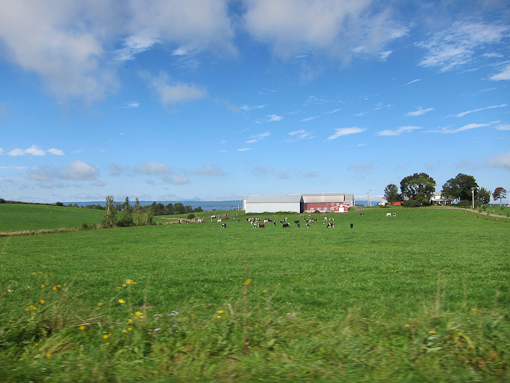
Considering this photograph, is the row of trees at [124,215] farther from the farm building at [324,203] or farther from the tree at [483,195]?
the tree at [483,195]

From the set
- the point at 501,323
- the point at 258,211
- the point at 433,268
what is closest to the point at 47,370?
the point at 501,323

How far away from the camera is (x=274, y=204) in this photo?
100m

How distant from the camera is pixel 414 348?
4.63m

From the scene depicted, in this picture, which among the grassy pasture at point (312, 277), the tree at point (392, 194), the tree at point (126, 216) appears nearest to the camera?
the grassy pasture at point (312, 277)

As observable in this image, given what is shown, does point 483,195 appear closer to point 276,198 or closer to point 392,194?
point 392,194

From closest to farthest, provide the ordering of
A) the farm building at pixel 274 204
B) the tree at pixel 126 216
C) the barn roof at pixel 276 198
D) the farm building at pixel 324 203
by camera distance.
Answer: the tree at pixel 126 216, the farm building at pixel 274 204, the barn roof at pixel 276 198, the farm building at pixel 324 203

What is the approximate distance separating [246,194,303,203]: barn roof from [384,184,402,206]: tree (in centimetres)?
5088

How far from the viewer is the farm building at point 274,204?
98.9 metres

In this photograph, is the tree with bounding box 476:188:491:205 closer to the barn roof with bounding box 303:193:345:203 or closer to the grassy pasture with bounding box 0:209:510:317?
the barn roof with bounding box 303:193:345:203

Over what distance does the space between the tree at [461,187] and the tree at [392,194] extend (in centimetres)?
1707

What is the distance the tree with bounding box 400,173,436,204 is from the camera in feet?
371

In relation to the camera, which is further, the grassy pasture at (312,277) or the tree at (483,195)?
the tree at (483,195)

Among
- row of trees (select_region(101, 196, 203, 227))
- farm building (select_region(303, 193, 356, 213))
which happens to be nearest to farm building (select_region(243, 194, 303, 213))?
farm building (select_region(303, 193, 356, 213))

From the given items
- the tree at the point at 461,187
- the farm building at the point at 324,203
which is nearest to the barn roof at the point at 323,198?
the farm building at the point at 324,203
